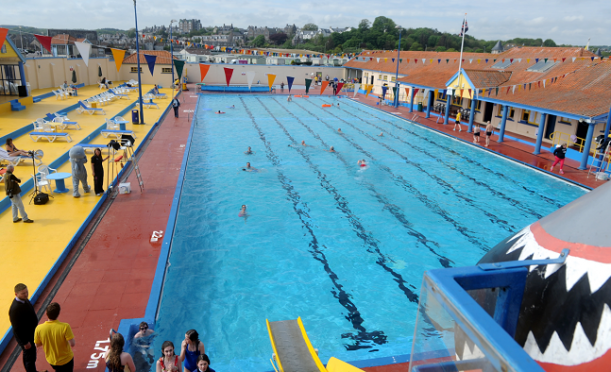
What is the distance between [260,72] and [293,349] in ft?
144

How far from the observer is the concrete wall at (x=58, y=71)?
94.7 ft

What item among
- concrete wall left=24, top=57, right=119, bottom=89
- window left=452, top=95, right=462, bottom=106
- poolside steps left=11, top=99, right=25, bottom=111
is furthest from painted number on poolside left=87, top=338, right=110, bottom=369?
concrete wall left=24, top=57, right=119, bottom=89

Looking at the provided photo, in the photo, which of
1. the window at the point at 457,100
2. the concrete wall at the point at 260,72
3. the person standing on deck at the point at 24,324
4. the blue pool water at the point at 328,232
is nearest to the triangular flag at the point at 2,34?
the blue pool water at the point at 328,232

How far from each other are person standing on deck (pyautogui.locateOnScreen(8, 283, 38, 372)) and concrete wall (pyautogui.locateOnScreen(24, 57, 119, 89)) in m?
27.4

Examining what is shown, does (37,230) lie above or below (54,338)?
below

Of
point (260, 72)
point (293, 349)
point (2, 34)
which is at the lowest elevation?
point (293, 349)

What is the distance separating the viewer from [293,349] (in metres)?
6.06

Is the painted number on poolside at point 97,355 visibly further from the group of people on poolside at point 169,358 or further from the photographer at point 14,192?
the photographer at point 14,192

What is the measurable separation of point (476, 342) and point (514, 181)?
15013mm

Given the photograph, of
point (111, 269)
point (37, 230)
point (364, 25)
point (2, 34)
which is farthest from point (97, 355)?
point (364, 25)

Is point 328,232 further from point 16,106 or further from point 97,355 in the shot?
point 16,106

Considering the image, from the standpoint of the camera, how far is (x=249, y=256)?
952 cm

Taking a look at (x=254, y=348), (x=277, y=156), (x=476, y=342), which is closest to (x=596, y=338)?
(x=476, y=342)

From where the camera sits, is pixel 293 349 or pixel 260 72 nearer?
pixel 293 349
